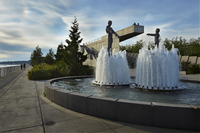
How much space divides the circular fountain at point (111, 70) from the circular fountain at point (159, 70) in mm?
1908

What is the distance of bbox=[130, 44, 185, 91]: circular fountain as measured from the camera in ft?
24.5

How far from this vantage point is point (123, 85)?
9.13m

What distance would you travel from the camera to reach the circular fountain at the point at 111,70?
30.5 ft

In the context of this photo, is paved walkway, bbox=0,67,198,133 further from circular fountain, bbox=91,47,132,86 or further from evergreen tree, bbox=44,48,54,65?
evergreen tree, bbox=44,48,54,65

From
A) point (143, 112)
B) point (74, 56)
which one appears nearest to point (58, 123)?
point (143, 112)

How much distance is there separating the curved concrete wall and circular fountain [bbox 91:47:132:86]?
4.69 m

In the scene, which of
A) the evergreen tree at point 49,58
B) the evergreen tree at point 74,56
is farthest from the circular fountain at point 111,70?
the evergreen tree at point 49,58

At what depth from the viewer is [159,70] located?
7.48 metres

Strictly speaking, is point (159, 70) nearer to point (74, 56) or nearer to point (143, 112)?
point (143, 112)

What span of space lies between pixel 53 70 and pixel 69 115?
13060mm

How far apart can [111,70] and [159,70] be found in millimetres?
3082

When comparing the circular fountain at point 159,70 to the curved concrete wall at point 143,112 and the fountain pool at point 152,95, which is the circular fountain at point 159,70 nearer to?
the fountain pool at point 152,95

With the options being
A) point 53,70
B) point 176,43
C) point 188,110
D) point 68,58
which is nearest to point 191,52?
point 176,43

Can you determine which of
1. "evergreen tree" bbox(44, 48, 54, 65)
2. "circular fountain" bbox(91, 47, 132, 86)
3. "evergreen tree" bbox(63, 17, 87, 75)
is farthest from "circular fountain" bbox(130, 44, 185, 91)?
"evergreen tree" bbox(44, 48, 54, 65)
